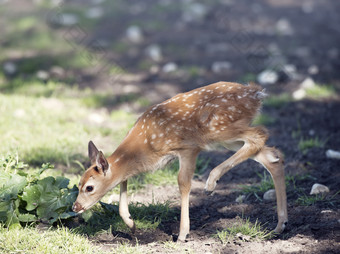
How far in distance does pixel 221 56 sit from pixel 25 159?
5078 mm

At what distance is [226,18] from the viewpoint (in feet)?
36.1

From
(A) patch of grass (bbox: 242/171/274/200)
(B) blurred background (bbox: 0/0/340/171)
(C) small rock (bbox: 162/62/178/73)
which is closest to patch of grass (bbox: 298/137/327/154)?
(B) blurred background (bbox: 0/0/340/171)

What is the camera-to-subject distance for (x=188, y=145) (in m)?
3.78

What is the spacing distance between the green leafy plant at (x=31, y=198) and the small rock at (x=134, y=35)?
6.35 metres

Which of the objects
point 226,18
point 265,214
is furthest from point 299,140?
point 226,18

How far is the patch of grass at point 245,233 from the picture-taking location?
3.61 m

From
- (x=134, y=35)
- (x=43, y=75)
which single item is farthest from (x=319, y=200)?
(x=134, y=35)

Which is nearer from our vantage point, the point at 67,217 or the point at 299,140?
the point at 67,217

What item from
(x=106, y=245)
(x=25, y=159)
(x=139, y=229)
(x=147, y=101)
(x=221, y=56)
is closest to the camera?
(x=106, y=245)

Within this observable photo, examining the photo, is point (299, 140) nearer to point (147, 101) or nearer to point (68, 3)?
point (147, 101)

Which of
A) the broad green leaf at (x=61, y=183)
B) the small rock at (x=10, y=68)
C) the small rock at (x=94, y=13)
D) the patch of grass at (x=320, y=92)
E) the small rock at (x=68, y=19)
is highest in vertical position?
the small rock at (x=68, y=19)

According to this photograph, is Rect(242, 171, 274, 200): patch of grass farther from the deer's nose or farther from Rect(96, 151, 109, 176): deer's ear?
the deer's nose

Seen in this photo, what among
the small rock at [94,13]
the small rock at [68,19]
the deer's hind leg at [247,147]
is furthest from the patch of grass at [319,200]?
the small rock at [94,13]

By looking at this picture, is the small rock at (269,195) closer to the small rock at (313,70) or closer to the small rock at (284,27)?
the small rock at (313,70)
